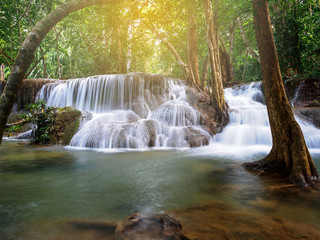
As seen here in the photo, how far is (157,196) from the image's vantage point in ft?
11.5

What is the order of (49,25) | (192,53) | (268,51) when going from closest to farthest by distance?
(49,25), (268,51), (192,53)

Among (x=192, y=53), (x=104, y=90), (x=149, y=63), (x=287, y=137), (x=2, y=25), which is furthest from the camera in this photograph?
(x=149, y=63)

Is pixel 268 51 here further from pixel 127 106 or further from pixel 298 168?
pixel 127 106

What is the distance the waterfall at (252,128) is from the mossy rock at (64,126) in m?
7.27

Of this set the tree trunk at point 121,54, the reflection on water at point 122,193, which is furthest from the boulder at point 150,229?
the tree trunk at point 121,54

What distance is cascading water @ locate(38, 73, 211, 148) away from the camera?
9328mm

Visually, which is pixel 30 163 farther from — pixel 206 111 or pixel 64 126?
pixel 206 111

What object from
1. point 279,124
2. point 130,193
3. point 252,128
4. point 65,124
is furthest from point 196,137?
point 65,124

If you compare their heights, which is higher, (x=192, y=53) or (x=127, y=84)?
(x=192, y=53)

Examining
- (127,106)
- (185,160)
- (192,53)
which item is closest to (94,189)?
(185,160)

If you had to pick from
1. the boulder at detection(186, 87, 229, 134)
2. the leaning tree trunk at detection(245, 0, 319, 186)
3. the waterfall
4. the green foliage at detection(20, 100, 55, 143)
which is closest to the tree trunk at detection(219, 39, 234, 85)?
the waterfall

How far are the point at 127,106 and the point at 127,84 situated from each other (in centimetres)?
156

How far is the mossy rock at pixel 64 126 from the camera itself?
9.96 metres

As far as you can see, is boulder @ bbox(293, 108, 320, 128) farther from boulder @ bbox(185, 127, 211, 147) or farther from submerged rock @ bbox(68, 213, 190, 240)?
submerged rock @ bbox(68, 213, 190, 240)
